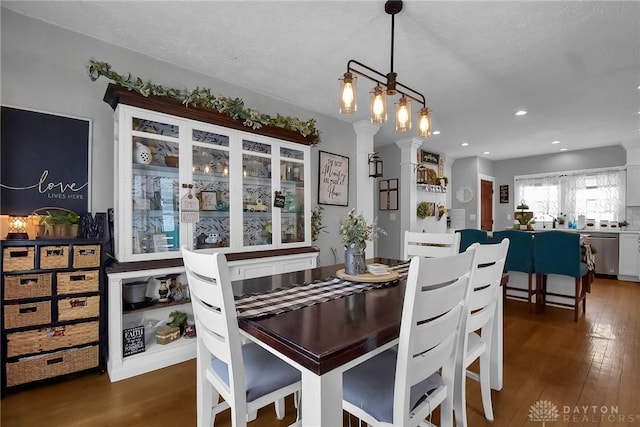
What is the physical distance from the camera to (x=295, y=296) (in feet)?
4.65

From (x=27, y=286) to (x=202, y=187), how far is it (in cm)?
123

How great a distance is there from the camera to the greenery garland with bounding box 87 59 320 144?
194 centimetres

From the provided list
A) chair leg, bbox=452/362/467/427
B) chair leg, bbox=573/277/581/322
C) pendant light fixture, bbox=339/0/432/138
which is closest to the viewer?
chair leg, bbox=452/362/467/427

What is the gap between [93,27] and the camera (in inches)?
80.3

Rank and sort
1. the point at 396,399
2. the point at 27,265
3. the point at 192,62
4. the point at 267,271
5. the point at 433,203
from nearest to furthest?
the point at 396,399 → the point at 27,265 → the point at 192,62 → the point at 267,271 → the point at 433,203

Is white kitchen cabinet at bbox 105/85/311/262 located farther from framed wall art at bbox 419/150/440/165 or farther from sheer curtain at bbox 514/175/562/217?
sheer curtain at bbox 514/175/562/217

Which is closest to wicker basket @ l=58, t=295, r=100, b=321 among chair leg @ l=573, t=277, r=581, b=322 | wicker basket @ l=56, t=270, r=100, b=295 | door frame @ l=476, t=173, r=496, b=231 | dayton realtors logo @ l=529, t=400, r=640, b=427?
wicker basket @ l=56, t=270, r=100, b=295

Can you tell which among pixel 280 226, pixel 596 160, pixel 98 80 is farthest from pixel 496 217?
pixel 98 80

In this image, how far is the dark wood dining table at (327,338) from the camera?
2.81 ft

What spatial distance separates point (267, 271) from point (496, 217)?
6.37 m

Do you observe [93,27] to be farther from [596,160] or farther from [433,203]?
[596,160]

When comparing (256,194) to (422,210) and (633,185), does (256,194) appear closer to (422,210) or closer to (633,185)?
(422,210)

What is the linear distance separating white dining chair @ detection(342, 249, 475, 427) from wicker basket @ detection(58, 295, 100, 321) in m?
1.77

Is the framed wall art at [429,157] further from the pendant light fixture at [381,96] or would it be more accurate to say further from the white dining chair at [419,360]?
the white dining chair at [419,360]
